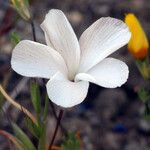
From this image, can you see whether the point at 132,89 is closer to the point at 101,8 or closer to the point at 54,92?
the point at 101,8

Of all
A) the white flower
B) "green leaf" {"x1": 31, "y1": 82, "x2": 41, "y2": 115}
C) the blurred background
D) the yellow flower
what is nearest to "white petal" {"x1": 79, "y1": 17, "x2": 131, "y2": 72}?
the white flower

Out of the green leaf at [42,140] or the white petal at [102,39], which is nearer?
the white petal at [102,39]

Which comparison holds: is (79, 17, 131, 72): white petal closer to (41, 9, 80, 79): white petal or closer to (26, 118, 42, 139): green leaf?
(41, 9, 80, 79): white petal

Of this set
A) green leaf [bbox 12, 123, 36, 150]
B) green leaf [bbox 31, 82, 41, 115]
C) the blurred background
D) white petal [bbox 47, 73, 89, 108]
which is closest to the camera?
white petal [bbox 47, 73, 89, 108]

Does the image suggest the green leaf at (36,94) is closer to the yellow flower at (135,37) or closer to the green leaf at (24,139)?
the green leaf at (24,139)

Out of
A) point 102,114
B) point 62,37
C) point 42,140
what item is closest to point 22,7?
point 62,37

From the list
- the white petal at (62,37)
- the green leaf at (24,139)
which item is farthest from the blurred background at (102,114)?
the white petal at (62,37)
